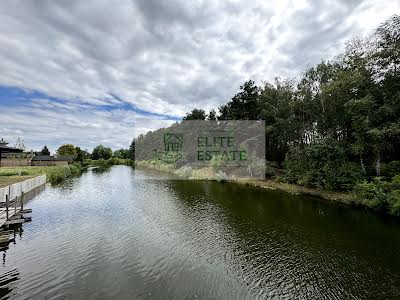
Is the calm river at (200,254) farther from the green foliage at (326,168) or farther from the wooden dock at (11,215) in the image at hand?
the green foliage at (326,168)

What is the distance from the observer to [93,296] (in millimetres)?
7504

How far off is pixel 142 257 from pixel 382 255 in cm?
1112

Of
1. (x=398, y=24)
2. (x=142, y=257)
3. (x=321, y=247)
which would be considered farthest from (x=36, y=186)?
(x=398, y=24)

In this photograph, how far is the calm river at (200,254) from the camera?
319 inches

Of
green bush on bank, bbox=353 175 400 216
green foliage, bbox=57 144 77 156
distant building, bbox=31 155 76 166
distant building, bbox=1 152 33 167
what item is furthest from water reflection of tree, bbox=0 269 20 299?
green foliage, bbox=57 144 77 156

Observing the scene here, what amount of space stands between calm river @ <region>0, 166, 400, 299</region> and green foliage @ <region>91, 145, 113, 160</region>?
101401mm

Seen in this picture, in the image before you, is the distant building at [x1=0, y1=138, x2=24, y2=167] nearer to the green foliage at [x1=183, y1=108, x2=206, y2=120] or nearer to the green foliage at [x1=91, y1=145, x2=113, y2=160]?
the green foliage at [x1=183, y1=108, x2=206, y2=120]

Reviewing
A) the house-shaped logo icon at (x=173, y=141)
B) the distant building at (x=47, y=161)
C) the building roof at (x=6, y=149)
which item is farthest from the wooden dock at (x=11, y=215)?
the distant building at (x=47, y=161)

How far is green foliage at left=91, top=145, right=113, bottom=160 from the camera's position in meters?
115

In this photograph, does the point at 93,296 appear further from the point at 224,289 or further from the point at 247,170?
the point at 247,170

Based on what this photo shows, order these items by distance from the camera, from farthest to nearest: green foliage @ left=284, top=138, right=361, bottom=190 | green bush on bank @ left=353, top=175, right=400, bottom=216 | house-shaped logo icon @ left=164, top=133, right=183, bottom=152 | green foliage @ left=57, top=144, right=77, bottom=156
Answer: green foliage @ left=57, top=144, right=77, bottom=156, house-shaped logo icon @ left=164, top=133, right=183, bottom=152, green foliage @ left=284, top=138, right=361, bottom=190, green bush on bank @ left=353, top=175, right=400, bottom=216

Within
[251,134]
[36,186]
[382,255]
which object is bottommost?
[382,255]

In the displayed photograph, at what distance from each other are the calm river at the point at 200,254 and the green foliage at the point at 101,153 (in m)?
101

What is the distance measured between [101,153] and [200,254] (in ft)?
376
